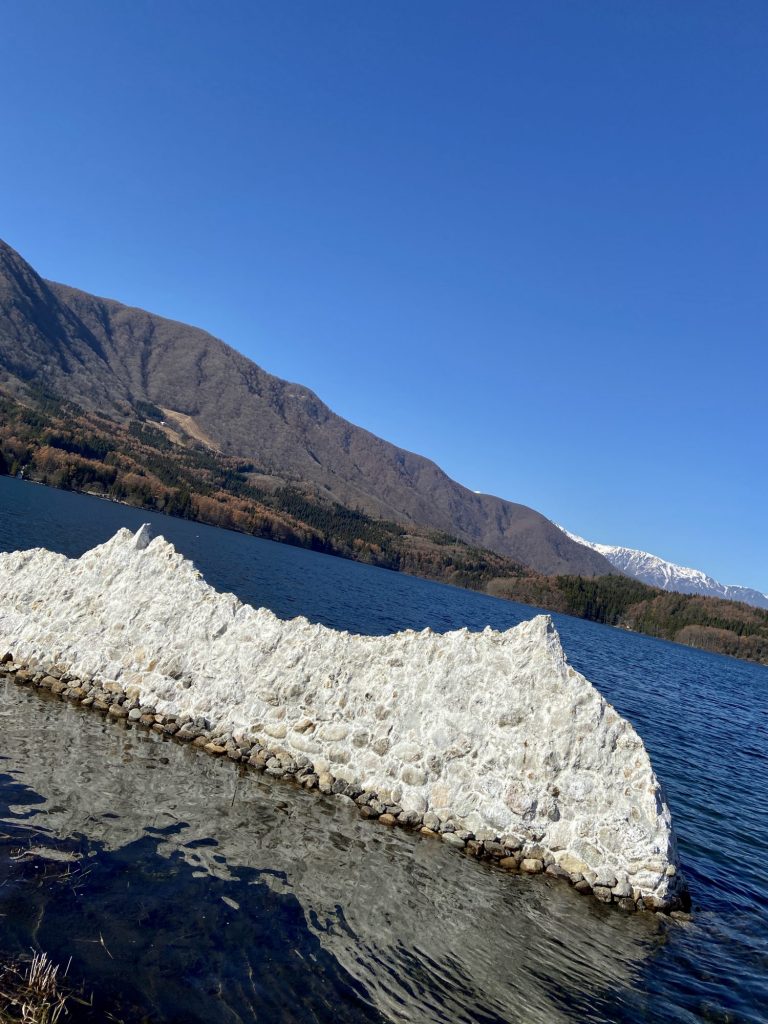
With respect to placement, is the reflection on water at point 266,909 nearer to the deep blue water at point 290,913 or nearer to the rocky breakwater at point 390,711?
the deep blue water at point 290,913

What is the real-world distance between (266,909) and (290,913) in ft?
1.64

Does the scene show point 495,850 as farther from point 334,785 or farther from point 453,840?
point 334,785

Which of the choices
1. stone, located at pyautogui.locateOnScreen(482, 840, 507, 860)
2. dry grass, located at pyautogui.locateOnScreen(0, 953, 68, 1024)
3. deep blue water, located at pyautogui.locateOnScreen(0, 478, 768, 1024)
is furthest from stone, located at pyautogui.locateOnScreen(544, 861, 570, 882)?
dry grass, located at pyautogui.locateOnScreen(0, 953, 68, 1024)

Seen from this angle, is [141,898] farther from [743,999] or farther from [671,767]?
[671,767]

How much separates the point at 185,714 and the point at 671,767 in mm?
27102

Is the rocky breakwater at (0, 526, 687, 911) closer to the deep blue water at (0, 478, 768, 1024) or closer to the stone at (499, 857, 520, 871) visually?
the stone at (499, 857, 520, 871)

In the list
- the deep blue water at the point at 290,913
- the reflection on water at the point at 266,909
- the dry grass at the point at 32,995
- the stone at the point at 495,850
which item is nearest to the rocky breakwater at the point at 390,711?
the stone at the point at 495,850

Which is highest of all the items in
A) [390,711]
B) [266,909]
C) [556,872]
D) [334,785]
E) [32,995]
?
[390,711]

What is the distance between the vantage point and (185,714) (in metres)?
21.8

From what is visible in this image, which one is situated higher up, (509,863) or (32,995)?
(32,995)

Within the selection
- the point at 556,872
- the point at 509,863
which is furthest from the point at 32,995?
the point at 556,872

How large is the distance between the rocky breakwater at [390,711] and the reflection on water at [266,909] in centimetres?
123

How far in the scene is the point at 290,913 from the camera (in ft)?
39.9

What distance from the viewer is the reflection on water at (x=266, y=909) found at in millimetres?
9906
